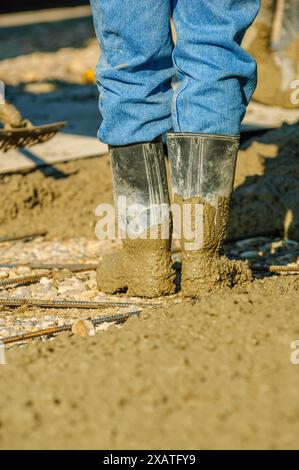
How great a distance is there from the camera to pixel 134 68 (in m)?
2.50

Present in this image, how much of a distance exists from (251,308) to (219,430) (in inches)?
23.2

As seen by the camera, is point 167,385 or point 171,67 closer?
point 167,385

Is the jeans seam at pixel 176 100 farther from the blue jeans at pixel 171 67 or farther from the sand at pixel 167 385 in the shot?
the sand at pixel 167 385

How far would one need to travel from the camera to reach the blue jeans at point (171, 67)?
7.88ft

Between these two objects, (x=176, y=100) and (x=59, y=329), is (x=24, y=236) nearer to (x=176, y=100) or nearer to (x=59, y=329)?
(x=59, y=329)

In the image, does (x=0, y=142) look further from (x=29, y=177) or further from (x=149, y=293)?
(x=149, y=293)

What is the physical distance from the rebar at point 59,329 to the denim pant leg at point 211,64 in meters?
0.62

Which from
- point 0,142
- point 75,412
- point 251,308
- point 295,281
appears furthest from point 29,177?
point 75,412

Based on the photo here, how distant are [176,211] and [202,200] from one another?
0.11 meters
